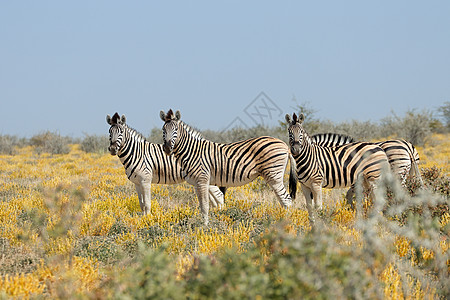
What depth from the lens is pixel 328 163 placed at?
711 centimetres

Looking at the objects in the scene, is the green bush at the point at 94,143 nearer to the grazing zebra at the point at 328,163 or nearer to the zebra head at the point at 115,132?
the zebra head at the point at 115,132

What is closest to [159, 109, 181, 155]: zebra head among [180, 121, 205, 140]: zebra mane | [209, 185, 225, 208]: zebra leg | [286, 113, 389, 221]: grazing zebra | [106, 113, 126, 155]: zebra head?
[180, 121, 205, 140]: zebra mane

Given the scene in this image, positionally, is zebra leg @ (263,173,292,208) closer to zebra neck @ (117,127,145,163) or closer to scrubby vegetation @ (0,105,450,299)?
scrubby vegetation @ (0,105,450,299)

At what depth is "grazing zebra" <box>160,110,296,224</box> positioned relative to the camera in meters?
7.13

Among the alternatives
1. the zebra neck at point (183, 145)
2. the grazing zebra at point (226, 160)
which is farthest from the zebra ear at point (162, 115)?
the zebra neck at point (183, 145)

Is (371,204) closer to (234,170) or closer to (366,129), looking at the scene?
(234,170)

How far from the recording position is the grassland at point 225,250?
2723 millimetres

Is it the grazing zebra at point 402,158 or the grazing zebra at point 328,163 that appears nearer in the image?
the grazing zebra at point 328,163

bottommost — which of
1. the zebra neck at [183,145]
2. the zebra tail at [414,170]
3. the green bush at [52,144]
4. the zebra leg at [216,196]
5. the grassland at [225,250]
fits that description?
the grassland at [225,250]

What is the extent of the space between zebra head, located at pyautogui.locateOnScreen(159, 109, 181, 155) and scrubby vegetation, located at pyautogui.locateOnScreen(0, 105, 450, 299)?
1.21m

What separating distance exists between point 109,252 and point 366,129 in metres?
26.1

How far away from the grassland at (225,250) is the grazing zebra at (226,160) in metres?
0.57

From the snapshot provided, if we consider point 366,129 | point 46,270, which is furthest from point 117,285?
point 366,129

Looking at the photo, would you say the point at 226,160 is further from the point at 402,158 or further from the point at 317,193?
the point at 402,158
